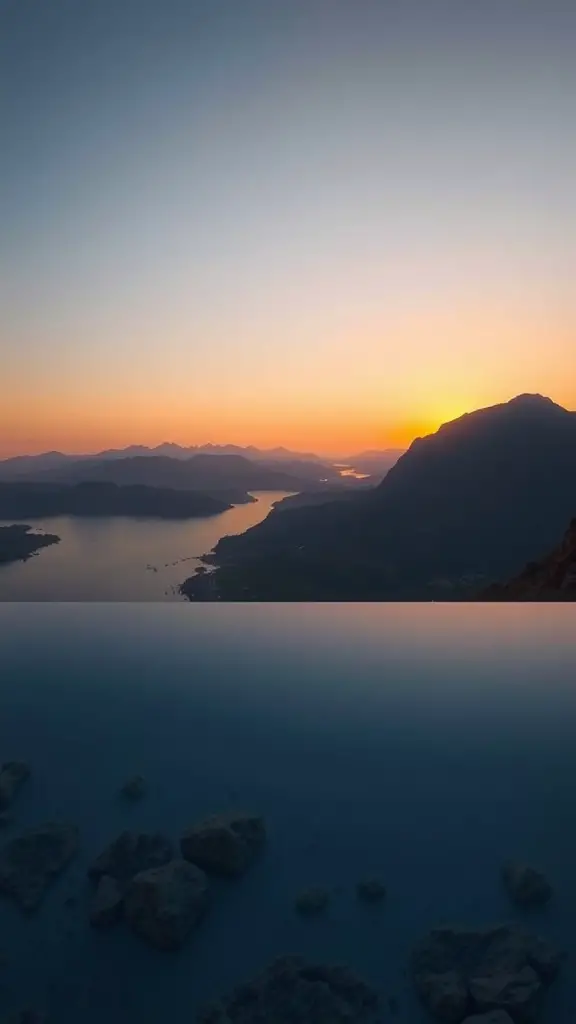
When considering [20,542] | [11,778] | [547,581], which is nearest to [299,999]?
Result: [11,778]

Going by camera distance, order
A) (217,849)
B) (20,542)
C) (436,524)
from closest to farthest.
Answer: (217,849)
(20,542)
(436,524)

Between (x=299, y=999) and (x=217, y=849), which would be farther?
(x=217, y=849)

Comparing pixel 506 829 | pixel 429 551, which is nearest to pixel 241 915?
pixel 506 829

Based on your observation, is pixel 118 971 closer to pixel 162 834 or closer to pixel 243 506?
pixel 162 834

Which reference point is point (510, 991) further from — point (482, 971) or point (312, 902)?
point (312, 902)

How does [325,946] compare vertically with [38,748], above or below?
→ below
